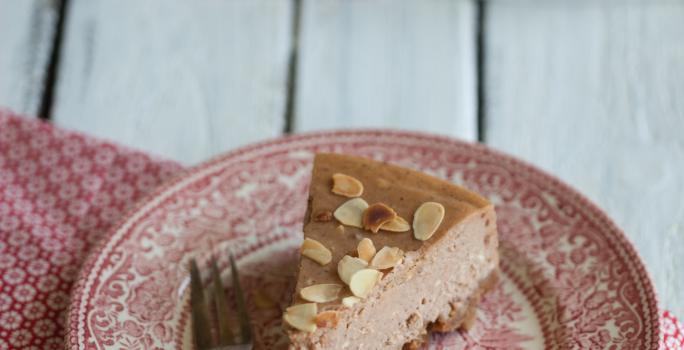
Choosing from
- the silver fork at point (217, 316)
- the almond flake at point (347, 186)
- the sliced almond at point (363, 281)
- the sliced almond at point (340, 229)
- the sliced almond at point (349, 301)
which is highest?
the almond flake at point (347, 186)

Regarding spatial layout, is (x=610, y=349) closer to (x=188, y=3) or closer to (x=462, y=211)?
(x=462, y=211)

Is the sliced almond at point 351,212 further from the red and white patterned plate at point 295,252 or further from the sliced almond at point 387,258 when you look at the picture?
the red and white patterned plate at point 295,252

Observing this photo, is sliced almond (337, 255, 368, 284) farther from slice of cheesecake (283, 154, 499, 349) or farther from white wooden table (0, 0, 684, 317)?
white wooden table (0, 0, 684, 317)

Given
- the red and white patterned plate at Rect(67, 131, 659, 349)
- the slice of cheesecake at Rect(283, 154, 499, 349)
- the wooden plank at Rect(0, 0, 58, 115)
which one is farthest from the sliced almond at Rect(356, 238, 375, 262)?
the wooden plank at Rect(0, 0, 58, 115)

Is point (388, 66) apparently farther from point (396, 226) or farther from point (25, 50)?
point (25, 50)

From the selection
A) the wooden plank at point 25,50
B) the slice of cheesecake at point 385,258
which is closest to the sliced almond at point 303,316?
the slice of cheesecake at point 385,258

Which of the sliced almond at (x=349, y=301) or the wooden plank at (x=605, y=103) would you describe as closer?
the sliced almond at (x=349, y=301)

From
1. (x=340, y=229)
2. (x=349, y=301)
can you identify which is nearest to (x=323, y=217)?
(x=340, y=229)
